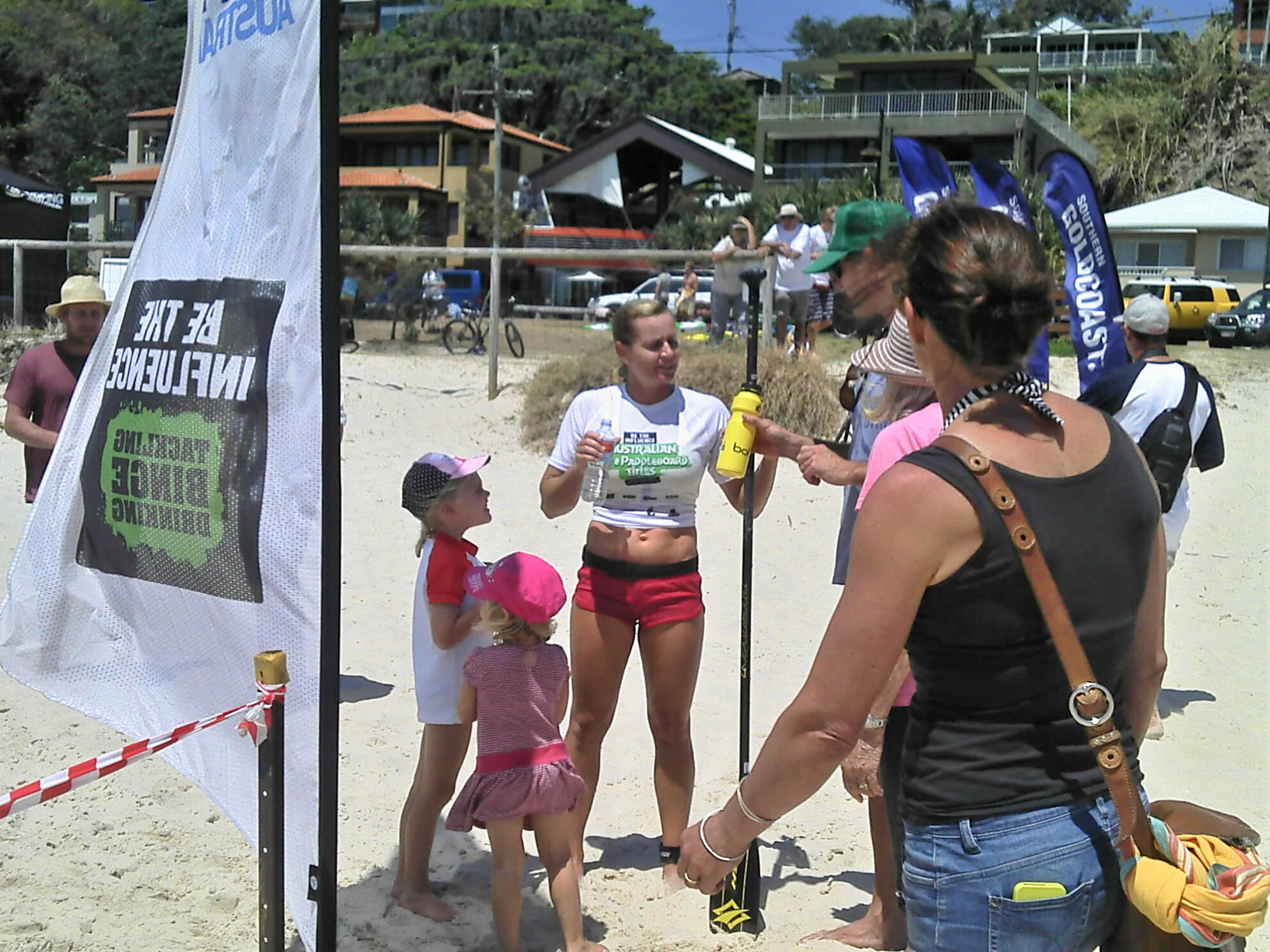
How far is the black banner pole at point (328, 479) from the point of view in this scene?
263cm

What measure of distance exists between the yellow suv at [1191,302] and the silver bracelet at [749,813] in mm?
29311

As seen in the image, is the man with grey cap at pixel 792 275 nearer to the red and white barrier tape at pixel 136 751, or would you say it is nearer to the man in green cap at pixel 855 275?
the man in green cap at pixel 855 275

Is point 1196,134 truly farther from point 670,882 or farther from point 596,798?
point 670,882

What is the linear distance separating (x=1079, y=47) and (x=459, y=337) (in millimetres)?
70635

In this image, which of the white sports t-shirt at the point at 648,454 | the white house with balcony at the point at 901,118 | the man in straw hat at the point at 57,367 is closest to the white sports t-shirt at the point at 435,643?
the white sports t-shirt at the point at 648,454

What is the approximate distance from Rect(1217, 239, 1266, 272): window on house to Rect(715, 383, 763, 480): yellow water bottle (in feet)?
130

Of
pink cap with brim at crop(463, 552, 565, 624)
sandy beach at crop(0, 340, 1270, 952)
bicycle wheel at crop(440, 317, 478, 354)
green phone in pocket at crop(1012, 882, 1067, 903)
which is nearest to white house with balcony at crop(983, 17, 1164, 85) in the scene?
bicycle wheel at crop(440, 317, 478, 354)

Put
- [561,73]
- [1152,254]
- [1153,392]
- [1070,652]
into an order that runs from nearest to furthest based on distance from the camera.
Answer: [1070,652] → [1153,392] → [1152,254] → [561,73]

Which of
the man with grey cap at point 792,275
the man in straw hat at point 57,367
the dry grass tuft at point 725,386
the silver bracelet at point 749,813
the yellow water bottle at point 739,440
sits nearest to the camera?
the silver bracelet at point 749,813

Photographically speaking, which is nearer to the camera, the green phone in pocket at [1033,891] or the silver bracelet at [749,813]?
the green phone in pocket at [1033,891]

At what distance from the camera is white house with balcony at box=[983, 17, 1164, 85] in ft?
202

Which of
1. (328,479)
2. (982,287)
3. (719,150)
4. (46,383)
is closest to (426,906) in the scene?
(328,479)

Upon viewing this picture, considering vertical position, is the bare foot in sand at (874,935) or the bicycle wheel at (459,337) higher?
the bicycle wheel at (459,337)

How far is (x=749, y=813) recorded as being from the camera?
2068 mm
